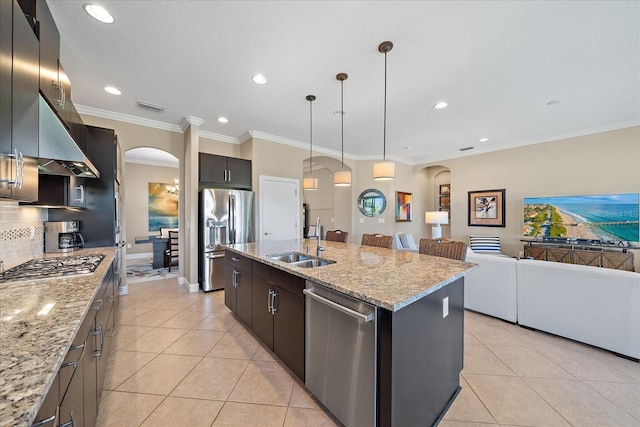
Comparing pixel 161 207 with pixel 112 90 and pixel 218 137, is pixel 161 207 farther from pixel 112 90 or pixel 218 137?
pixel 112 90

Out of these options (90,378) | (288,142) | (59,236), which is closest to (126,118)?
(59,236)

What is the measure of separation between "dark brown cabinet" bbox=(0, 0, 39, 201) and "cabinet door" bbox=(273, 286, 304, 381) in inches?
61.1

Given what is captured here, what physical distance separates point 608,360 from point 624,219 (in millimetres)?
3478

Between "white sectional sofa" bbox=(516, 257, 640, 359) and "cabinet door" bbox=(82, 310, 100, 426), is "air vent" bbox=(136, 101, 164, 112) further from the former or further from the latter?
"white sectional sofa" bbox=(516, 257, 640, 359)

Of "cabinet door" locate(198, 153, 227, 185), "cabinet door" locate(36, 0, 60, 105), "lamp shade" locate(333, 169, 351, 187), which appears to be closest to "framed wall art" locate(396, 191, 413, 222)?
"lamp shade" locate(333, 169, 351, 187)

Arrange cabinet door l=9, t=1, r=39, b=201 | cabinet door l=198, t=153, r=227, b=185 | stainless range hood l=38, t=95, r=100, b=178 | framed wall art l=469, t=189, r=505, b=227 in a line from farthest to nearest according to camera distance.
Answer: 1. framed wall art l=469, t=189, r=505, b=227
2. cabinet door l=198, t=153, r=227, b=185
3. stainless range hood l=38, t=95, r=100, b=178
4. cabinet door l=9, t=1, r=39, b=201

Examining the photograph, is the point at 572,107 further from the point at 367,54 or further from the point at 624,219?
the point at 367,54

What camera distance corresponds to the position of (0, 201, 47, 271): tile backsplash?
6.12 feet

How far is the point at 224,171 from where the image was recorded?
14.7ft

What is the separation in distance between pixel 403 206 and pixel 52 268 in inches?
263

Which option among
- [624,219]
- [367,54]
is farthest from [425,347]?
[624,219]

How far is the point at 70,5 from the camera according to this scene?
1.86m

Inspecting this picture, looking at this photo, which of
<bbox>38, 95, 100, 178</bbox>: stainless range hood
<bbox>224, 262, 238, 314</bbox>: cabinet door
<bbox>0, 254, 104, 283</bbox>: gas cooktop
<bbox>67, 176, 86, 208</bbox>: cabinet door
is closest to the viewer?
<bbox>38, 95, 100, 178</bbox>: stainless range hood

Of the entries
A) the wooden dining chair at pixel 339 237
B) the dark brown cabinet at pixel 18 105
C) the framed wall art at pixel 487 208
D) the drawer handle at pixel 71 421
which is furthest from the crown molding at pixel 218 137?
the framed wall art at pixel 487 208
